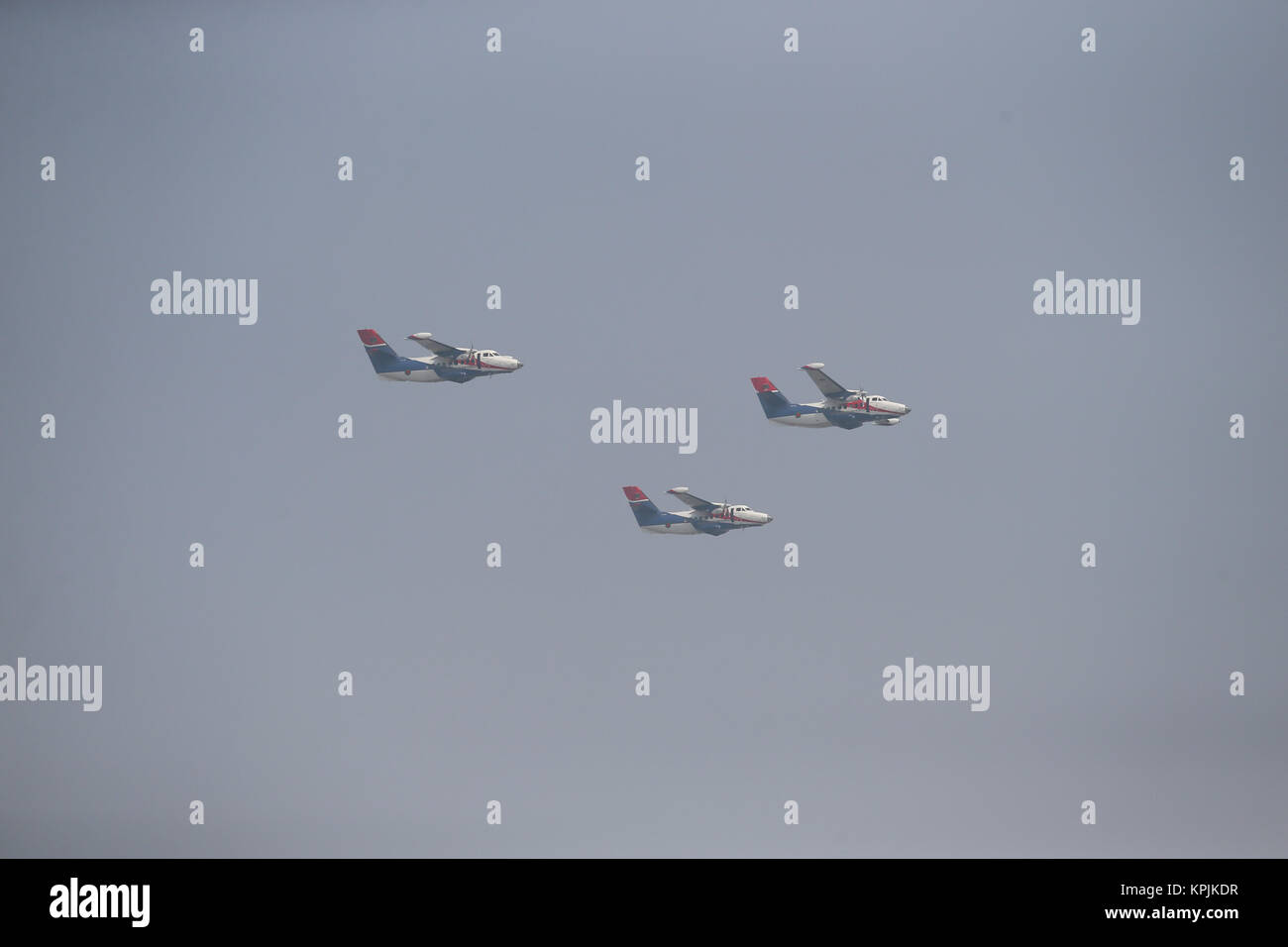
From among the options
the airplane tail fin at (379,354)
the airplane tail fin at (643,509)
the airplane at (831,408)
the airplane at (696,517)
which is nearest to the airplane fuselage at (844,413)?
the airplane at (831,408)

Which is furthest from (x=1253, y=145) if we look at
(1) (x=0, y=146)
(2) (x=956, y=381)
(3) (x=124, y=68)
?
(1) (x=0, y=146)

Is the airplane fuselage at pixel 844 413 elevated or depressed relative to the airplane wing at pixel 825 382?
depressed

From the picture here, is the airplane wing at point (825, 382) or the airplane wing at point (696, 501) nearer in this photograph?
the airplane wing at point (825, 382)

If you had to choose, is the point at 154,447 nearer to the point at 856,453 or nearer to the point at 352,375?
the point at 352,375

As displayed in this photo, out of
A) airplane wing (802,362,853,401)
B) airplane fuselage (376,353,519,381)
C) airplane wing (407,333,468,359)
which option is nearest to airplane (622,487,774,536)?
airplane wing (802,362,853,401)

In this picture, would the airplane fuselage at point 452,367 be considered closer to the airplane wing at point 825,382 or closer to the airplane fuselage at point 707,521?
the airplane fuselage at point 707,521

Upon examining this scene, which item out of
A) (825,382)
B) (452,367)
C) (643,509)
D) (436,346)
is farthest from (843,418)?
(436,346)

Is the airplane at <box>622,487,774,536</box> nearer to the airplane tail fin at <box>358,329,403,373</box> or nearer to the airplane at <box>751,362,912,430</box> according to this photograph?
the airplane at <box>751,362,912,430</box>
